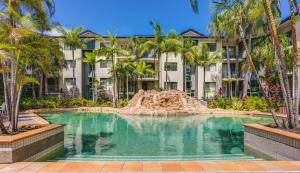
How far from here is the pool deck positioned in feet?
17.0

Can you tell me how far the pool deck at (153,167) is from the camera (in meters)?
5.18

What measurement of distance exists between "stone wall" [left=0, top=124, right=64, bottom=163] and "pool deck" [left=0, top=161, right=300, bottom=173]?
346 mm

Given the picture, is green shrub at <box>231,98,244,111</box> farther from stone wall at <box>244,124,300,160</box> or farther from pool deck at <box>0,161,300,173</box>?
pool deck at <box>0,161,300,173</box>

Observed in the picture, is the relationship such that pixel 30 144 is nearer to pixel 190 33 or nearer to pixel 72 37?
pixel 72 37

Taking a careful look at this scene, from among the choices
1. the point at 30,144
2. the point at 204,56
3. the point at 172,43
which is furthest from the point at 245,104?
the point at 30,144

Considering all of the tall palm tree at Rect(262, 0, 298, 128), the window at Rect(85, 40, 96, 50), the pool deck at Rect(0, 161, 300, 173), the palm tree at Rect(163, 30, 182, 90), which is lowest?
the pool deck at Rect(0, 161, 300, 173)

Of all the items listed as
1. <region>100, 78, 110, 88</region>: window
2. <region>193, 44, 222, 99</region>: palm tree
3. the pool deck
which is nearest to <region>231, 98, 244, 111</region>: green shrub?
<region>193, 44, 222, 99</region>: palm tree

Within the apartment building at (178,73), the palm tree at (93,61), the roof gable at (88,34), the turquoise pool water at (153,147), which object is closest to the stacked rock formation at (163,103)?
the apartment building at (178,73)

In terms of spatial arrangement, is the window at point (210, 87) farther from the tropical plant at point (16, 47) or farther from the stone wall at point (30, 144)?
the tropical plant at point (16, 47)

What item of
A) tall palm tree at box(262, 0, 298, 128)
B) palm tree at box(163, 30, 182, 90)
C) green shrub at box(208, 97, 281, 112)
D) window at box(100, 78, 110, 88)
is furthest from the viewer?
window at box(100, 78, 110, 88)

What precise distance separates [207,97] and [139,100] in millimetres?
11730

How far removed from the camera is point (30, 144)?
7.07 metres

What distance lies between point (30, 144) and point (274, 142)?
22.3ft

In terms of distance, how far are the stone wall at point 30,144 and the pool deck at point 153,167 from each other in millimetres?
346
